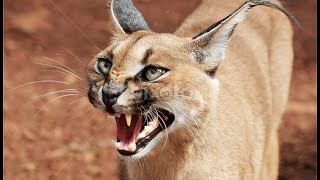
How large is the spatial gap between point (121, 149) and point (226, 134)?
883 millimetres

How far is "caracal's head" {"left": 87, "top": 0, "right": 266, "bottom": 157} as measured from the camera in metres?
3.92

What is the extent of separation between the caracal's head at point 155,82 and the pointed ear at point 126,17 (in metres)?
0.27

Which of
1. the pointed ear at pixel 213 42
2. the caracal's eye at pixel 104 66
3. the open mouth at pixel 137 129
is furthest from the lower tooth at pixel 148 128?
the pointed ear at pixel 213 42

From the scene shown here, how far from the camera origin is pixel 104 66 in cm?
417

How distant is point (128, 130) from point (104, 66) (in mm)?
391

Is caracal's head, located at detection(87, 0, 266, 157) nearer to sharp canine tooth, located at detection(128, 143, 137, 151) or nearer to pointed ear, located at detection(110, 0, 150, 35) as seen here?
sharp canine tooth, located at detection(128, 143, 137, 151)

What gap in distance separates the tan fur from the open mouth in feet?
0.36

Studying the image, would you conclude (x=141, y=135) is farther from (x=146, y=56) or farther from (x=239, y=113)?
(x=239, y=113)

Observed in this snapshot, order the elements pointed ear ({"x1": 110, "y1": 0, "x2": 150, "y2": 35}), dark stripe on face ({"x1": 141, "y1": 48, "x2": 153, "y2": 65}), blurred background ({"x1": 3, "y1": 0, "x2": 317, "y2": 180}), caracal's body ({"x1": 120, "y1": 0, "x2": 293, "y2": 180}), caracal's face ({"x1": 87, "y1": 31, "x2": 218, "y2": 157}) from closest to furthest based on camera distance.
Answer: caracal's face ({"x1": 87, "y1": 31, "x2": 218, "y2": 157}), dark stripe on face ({"x1": 141, "y1": 48, "x2": 153, "y2": 65}), caracal's body ({"x1": 120, "y1": 0, "x2": 293, "y2": 180}), pointed ear ({"x1": 110, "y1": 0, "x2": 150, "y2": 35}), blurred background ({"x1": 3, "y1": 0, "x2": 317, "y2": 180})

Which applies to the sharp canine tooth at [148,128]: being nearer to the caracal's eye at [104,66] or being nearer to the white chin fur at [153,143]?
the white chin fur at [153,143]

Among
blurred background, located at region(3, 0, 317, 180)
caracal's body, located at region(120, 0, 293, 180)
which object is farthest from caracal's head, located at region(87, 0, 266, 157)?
blurred background, located at region(3, 0, 317, 180)

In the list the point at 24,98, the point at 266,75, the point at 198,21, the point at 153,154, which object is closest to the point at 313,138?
the point at 266,75

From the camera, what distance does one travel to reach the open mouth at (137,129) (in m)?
4.06

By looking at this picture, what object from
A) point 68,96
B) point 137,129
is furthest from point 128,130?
point 68,96
